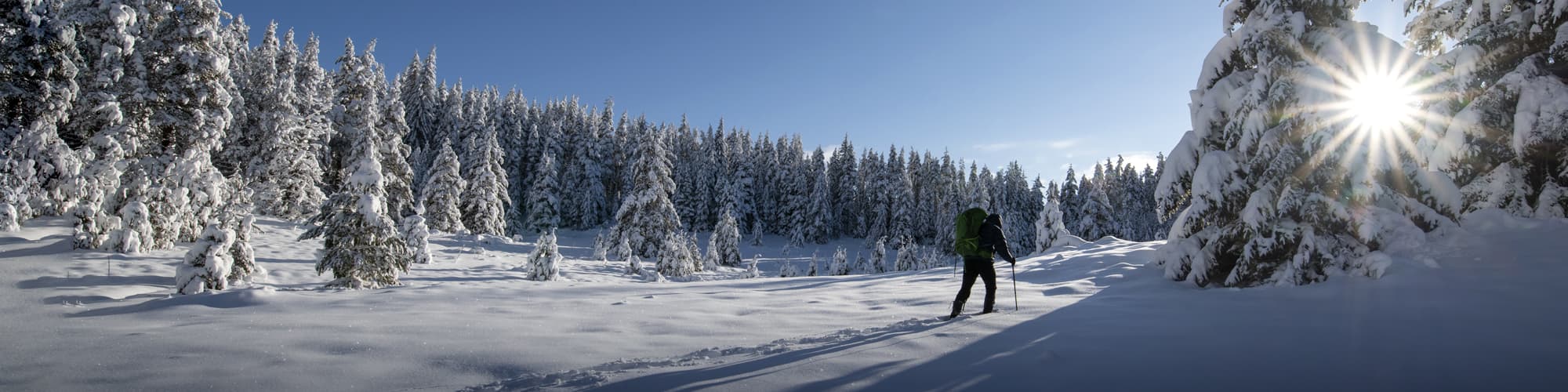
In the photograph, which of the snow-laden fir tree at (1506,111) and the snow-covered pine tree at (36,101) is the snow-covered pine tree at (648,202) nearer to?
the snow-covered pine tree at (36,101)

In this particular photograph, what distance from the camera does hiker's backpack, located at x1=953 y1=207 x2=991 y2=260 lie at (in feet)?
23.3

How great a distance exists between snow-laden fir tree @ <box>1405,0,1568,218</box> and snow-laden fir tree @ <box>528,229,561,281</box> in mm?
21468

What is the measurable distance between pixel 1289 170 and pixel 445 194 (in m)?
37.8

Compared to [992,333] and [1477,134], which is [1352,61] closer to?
[1477,134]

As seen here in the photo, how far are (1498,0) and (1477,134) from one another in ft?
7.86

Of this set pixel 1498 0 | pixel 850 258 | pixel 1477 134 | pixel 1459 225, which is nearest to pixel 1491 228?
pixel 1459 225

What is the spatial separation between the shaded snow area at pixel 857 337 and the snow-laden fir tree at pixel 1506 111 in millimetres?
1163

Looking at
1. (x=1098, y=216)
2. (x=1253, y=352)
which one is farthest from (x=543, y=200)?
(x=1253, y=352)

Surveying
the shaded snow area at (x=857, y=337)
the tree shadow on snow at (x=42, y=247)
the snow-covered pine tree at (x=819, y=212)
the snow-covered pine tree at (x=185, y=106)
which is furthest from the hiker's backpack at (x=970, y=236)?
the snow-covered pine tree at (x=819, y=212)

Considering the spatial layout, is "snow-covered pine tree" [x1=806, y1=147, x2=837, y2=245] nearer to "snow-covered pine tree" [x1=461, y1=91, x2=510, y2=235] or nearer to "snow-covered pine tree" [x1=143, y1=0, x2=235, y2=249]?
"snow-covered pine tree" [x1=461, y1=91, x2=510, y2=235]

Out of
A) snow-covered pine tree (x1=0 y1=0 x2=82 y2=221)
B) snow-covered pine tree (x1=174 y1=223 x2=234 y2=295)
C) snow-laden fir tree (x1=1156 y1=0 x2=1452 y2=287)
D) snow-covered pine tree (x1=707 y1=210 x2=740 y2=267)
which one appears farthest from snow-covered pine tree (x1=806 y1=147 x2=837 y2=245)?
snow-covered pine tree (x1=174 y1=223 x2=234 y2=295)

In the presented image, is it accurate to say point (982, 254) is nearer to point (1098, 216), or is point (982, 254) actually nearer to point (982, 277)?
point (982, 277)

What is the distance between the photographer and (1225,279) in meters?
8.84

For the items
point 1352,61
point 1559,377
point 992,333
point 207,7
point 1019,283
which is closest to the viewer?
point 1559,377
